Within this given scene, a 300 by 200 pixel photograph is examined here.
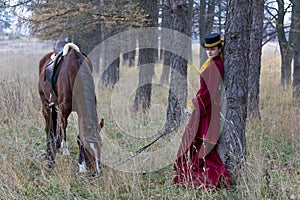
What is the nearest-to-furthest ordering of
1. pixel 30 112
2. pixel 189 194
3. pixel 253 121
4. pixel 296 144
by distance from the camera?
1. pixel 189 194
2. pixel 296 144
3. pixel 253 121
4. pixel 30 112

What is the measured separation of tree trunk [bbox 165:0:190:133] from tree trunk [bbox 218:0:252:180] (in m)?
1.93

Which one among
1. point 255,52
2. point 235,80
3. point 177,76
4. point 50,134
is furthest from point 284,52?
point 50,134

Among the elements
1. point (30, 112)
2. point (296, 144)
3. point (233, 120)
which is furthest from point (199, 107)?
point (30, 112)

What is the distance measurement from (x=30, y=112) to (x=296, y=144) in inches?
212

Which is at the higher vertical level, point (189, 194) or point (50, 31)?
point (50, 31)

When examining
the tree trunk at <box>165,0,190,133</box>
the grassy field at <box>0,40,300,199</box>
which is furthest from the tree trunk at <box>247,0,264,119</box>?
the tree trunk at <box>165,0,190,133</box>

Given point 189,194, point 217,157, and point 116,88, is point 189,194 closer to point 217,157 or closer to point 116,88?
point 217,157

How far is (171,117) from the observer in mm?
5906

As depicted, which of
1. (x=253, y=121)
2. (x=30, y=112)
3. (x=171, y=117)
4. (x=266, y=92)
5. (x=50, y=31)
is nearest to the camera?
(x=171, y=117)

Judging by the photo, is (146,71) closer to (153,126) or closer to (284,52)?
(153,126)

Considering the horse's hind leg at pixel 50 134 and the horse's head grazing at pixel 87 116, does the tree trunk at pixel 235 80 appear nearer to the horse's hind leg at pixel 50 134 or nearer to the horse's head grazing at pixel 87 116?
the horse's head grazing at pixel 87 116

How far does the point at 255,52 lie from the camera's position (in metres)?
7.11

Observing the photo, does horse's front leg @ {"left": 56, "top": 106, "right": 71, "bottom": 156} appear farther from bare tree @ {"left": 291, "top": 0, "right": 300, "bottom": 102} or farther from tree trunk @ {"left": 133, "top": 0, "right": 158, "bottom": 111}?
bare tree @ {"left": 291, "top": 0, "right": 300, "bottom": 102}

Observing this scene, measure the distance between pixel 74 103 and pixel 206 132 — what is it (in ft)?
5.95
